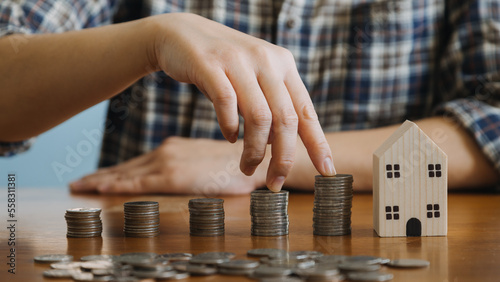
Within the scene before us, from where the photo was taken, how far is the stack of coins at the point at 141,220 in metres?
1.02

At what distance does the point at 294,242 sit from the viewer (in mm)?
955

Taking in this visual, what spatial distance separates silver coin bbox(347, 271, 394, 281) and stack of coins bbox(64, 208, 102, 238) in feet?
1.67

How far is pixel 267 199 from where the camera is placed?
1036 millimetres

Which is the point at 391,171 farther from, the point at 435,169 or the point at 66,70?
the point at 66,70

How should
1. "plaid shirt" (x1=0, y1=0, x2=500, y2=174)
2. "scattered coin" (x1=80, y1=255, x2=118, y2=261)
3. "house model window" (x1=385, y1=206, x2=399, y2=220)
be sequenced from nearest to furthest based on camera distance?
1. "scattered coin" (x1=80, y1=255, x2=118, y2=261)
2. "house model window" (x1=385, y1=206, x2=399, y2=220)
3. "plaid shirt" (x1=0, y1=0, x2=500, y2=174)

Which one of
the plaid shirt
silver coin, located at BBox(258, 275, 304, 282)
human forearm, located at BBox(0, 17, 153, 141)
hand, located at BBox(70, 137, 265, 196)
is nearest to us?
silver coin, located at BBox(258, 275, 304, 282)

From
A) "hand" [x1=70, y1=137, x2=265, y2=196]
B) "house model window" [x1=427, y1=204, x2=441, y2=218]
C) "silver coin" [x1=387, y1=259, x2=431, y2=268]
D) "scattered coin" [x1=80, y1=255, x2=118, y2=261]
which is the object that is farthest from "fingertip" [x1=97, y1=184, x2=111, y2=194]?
"silver coin" [x1=387, y1=259, x2=431, y2=268]

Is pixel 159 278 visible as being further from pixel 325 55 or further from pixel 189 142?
pixel 325 55

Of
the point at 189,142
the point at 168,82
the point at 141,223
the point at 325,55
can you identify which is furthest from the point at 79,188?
the point at 325,55

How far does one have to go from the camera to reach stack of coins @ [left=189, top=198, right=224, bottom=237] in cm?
102

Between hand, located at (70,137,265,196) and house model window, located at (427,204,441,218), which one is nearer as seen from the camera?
house model window, located at (427,204,441,218)

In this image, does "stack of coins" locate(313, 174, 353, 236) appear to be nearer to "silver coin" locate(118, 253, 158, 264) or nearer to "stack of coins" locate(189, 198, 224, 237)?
"stack of coins" locate(189, 198, 224, 237)

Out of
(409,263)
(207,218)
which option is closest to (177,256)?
(207,218)

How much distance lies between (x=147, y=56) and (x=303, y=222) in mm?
493
